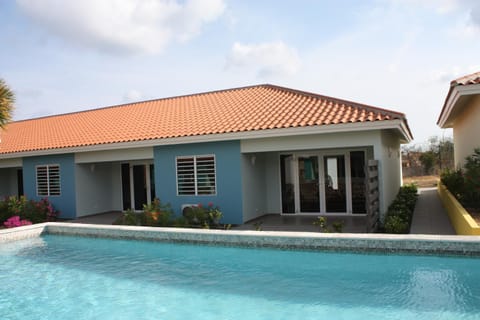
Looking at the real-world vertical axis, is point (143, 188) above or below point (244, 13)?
below

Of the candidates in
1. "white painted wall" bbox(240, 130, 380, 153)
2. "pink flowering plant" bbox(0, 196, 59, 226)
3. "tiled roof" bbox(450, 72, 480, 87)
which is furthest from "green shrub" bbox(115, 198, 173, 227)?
"tiled roof" bbox(450, 72, 480, 87)

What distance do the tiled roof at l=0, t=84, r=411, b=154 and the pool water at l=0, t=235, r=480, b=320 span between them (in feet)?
17.1

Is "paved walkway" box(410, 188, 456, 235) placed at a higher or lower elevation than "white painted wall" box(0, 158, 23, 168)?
lower

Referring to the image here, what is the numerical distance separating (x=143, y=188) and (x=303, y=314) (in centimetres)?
1521

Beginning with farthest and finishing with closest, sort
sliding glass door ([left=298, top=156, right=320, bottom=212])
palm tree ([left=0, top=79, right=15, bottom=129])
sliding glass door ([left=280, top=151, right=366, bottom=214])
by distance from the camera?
palm tree ([left=0, top=79, right=15, bottom=129]) → sliding glass door ([left=298, top=156, right=320, bottom=212]) → sliding glass door ([left=280, top=151, right=366, bottom=214])

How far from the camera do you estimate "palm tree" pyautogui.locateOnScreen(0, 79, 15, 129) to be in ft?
56.7

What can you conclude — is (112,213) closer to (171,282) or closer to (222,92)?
(222,92)

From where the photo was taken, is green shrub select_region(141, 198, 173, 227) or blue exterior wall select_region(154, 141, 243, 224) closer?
green shrub select_region(141, 198, 173, 227)

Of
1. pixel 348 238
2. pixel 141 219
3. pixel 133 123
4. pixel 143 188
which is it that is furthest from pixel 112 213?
pixel 348 238

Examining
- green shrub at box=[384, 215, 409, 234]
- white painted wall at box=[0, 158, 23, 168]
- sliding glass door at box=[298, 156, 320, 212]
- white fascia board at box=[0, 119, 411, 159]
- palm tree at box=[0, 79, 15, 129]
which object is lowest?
green shrub at box=[384, 215, 409, 234]

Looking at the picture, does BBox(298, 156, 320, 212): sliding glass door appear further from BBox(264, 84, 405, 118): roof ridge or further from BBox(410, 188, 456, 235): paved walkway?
BBox(410, 188, 456, 235): paved walkway

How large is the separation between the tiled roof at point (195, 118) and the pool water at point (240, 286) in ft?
17.1

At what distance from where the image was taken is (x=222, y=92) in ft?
74.0

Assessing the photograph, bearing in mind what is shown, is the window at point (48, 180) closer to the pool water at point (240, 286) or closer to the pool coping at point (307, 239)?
the pool coping at point (307, 239)
